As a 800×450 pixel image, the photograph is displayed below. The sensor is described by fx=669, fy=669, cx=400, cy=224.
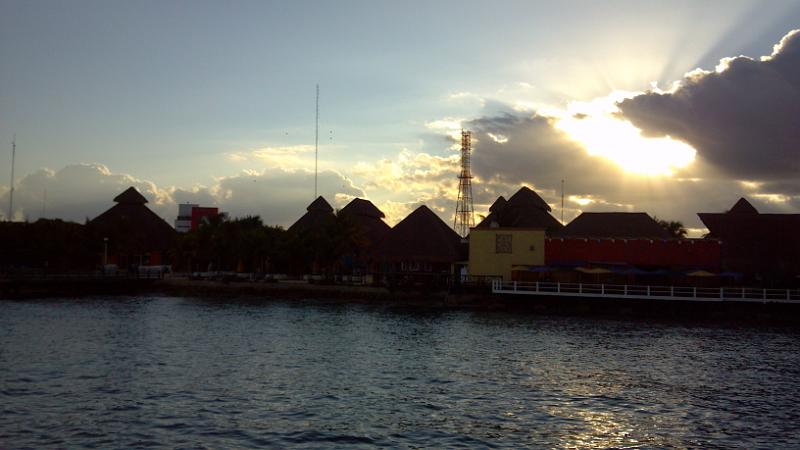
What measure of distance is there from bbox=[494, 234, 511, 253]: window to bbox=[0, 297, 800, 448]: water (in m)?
23.5

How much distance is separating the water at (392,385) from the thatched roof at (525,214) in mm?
45144

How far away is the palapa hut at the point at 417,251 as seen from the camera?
267 ft

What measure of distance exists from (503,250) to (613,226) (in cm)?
1553

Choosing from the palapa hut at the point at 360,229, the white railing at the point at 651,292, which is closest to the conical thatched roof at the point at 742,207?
the white railing at the point at 651,292

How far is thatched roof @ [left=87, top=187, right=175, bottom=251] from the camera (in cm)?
10100

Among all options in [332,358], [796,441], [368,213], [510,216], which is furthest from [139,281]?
[796,441]

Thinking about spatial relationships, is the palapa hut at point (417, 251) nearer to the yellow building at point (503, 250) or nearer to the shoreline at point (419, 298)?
the yellow building at point (503, 250)

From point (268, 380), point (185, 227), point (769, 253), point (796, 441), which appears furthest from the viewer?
point (185, 227)

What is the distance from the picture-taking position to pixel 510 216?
9744cm

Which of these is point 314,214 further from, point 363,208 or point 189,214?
point 189,214

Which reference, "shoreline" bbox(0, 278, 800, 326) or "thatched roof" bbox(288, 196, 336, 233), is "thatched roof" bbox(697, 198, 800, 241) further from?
"thatched roof" bbox(288, 196, 336, 233)

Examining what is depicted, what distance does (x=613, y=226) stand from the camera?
263ft

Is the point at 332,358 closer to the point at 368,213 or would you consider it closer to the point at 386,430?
the point at 386,430

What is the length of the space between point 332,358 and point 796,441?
21.6m
